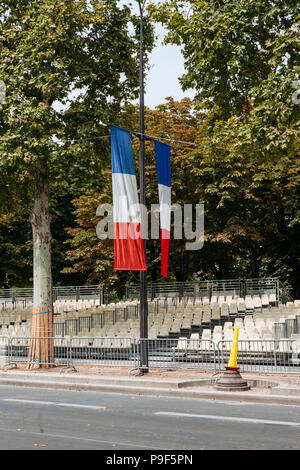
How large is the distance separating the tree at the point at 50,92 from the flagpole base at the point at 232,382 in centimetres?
802

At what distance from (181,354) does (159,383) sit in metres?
3.82

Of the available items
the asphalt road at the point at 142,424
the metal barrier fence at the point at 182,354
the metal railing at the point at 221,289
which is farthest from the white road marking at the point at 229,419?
the metal railing at the point at 221,289

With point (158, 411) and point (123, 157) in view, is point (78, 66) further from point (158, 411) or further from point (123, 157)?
point (158, 411)

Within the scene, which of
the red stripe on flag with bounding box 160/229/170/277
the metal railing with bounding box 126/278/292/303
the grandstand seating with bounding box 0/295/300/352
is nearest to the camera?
the red stripe on flag with bounding box 160/229/170/277

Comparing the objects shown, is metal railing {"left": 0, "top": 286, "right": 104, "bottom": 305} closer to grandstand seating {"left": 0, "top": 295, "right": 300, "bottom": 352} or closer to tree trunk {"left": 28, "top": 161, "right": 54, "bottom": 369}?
grandstand seating {"left": 0, "top": 295, "right": 300, "bottom": 352}

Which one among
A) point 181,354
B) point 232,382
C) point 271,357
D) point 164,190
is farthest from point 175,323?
point 232,382

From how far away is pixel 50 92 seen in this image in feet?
61.2

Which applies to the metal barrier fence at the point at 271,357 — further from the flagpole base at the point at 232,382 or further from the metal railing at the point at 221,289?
the metal railing at the point at 221,289

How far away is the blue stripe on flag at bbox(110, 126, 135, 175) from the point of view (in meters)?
16.2

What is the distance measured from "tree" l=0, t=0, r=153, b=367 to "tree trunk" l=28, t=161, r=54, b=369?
0.03m

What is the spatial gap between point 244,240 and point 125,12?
17553mm

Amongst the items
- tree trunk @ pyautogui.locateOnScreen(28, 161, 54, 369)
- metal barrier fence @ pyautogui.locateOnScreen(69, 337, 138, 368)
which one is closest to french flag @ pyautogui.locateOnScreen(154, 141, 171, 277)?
metal barrier fence @ pyautogui.locateOnScreen(69, 337, 138, 368)

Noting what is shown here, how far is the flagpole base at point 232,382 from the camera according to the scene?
43.2 feet
